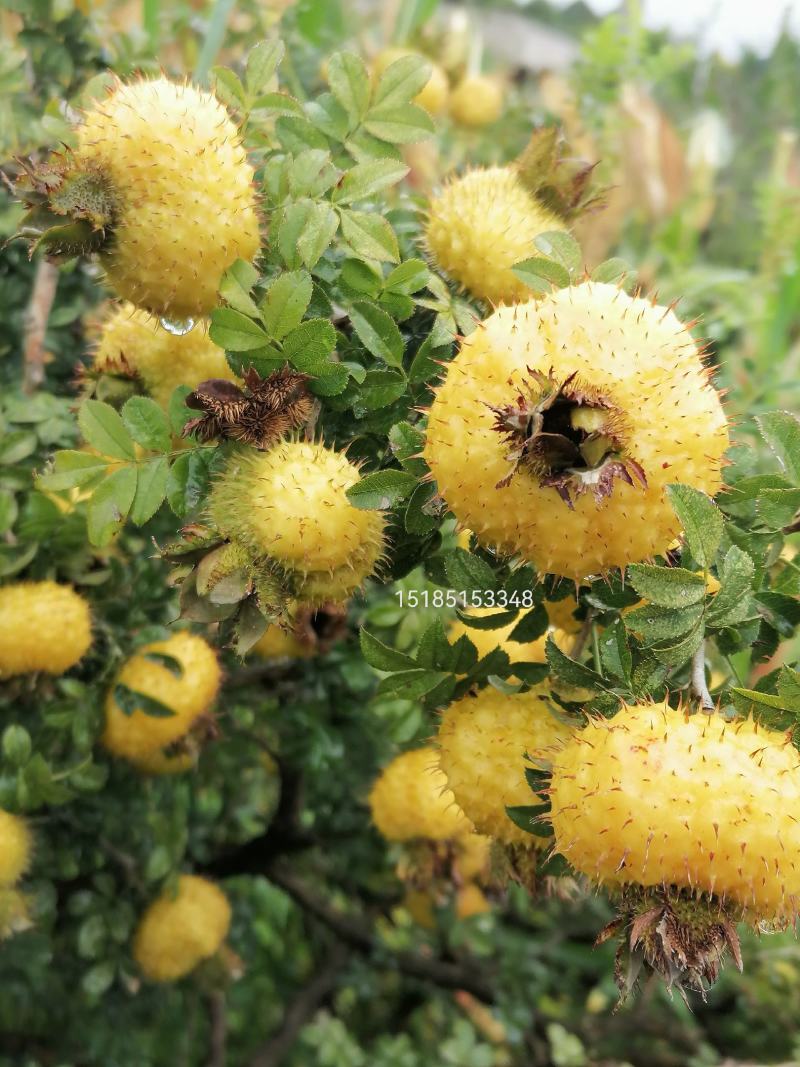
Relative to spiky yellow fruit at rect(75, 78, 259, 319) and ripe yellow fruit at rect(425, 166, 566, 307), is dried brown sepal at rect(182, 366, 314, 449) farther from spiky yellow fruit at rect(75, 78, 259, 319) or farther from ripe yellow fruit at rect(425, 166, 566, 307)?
ripe yellow fruit at rect(425, 166, 566, 307)

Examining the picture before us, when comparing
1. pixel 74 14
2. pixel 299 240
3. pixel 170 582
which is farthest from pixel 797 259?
pixel 170 582

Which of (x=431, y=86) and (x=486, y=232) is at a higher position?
(x=486, y=232)

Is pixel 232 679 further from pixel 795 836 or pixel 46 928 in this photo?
pixel 795 836

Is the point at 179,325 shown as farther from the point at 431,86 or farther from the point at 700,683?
the point at 431,86

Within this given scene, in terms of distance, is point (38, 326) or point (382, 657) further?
point (38, 326)

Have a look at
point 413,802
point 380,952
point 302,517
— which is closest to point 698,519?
point 302,517

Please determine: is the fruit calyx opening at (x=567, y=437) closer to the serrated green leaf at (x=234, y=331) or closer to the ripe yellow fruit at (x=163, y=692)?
the serrated green leaf at (x=234, y=331)
